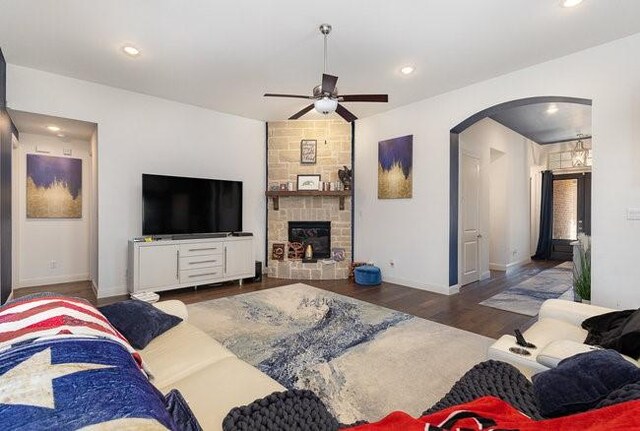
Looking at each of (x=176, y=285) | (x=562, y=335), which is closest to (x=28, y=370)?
(x=562, y=335)

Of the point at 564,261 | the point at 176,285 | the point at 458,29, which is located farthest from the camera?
the point at 564,261

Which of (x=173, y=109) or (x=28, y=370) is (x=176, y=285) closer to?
(x=173, y=109)

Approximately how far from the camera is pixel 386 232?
5.11 meters

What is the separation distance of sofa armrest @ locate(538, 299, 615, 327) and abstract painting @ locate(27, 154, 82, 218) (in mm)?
6152

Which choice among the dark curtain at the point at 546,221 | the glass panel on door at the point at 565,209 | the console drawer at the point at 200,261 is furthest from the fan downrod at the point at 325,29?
the glass panel on door at the point at 565,209

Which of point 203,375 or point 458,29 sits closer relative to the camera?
point 203,375

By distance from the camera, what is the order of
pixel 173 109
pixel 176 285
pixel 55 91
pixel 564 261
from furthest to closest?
pixel 564 261
pixel 173 109
pixel 176 285
pixel 55 91

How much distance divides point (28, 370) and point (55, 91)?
4486 mm

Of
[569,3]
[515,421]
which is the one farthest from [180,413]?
[569,3]

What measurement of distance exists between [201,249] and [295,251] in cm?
163

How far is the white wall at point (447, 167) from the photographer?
2.89 m

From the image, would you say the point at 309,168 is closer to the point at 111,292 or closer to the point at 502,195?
the point at 111,292

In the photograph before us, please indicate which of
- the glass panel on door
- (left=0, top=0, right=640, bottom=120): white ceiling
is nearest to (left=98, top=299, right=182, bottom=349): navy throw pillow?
(left=0, top=0, right=640, bottom=120): white ceiling

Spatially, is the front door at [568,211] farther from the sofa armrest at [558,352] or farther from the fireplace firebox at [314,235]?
the sofa armrest at [558,352]
